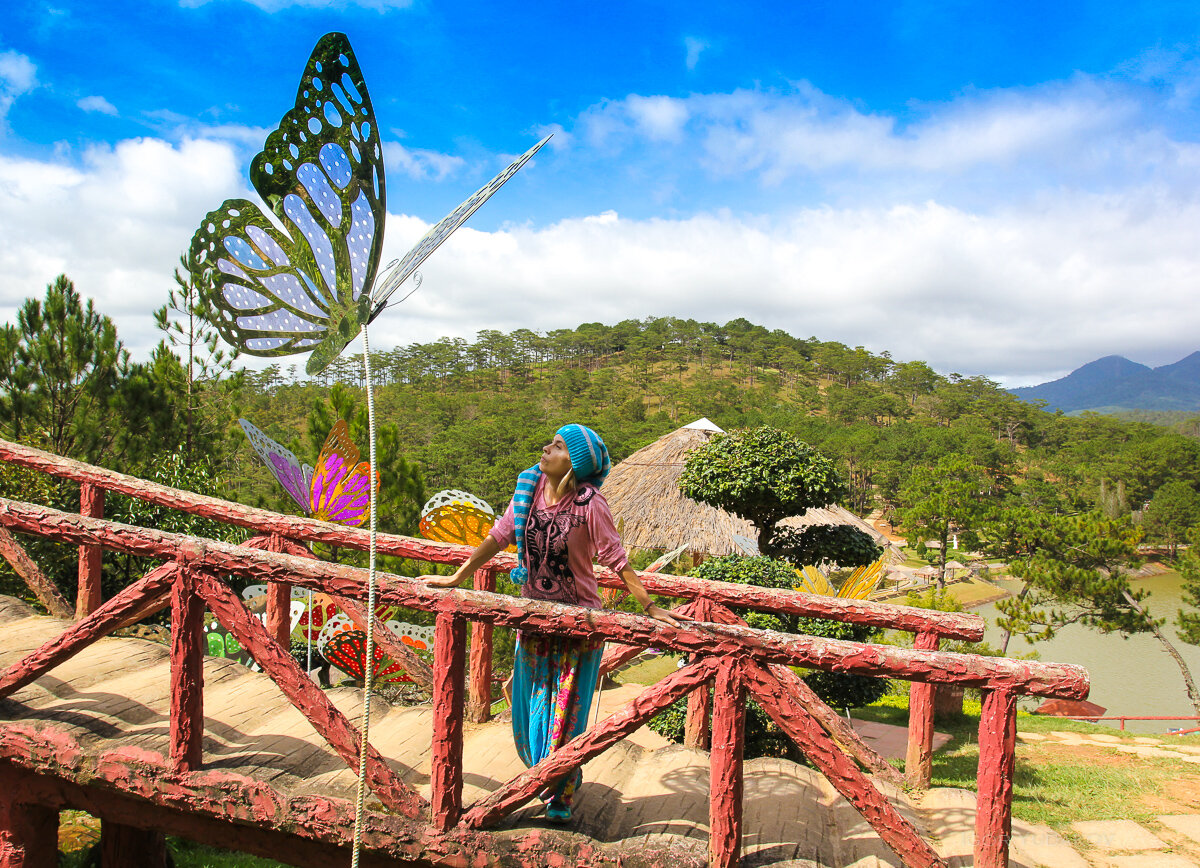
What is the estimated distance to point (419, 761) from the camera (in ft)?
9.73

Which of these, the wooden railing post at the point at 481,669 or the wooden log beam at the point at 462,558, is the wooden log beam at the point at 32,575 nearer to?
the wooden log beam at the point at 462,558

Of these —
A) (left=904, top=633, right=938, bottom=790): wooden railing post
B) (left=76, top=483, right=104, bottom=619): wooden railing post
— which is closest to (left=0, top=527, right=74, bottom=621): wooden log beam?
(left=76, top=483, right=104, bottom=619): wooden railing post

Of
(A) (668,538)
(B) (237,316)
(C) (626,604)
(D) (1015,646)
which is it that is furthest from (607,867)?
(D) (1015,646)

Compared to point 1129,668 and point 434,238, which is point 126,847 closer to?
point 434,238

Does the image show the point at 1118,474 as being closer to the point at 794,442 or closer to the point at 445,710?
the point at 794,442

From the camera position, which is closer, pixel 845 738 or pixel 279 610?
pixel 845 738

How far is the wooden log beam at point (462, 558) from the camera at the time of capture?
3.45m

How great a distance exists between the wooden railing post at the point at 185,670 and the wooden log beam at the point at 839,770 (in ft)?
6.02

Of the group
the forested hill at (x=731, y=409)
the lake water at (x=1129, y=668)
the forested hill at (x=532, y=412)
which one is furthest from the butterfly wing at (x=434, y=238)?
the lake water at (x=1129, y=668)

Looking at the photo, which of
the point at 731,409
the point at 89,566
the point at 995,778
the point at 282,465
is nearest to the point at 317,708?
the point at 995,778

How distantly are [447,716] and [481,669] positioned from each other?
54.9 inches

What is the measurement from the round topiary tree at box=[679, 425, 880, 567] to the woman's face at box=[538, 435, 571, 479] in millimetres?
4757

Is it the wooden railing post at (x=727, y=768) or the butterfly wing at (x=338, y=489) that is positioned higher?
the butterfly wing at (x=338, y=489)

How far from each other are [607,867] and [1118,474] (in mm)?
44969
